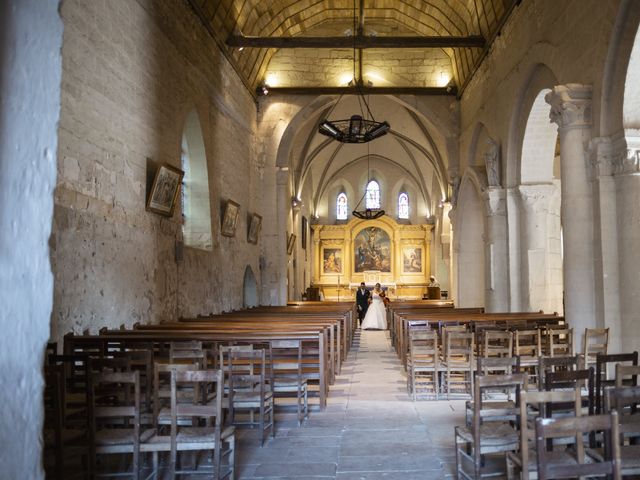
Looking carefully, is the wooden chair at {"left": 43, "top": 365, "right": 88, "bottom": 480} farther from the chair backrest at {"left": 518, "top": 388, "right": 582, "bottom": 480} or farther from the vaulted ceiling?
the vaulted ceiling

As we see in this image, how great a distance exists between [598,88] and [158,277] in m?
7.63

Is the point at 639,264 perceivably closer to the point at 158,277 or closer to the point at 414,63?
the point at 158,277

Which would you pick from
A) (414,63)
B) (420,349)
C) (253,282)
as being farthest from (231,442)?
(414,63)

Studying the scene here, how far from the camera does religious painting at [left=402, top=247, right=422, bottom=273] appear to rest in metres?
33.8

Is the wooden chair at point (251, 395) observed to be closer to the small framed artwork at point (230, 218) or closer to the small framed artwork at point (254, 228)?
the small framed artwork at point (230, 218)

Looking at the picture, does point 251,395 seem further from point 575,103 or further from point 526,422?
point 575,103

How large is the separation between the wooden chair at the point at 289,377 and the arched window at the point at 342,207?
2818 cm

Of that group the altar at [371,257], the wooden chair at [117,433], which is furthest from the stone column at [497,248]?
the altar at [371,257]

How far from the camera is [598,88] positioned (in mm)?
8992

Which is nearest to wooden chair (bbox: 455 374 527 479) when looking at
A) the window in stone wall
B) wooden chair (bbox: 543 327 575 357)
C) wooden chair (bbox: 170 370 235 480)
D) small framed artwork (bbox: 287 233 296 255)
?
wooden chair (bbox: 170 370 235 480)

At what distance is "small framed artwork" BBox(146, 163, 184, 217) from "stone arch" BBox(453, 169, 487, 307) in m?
10.8

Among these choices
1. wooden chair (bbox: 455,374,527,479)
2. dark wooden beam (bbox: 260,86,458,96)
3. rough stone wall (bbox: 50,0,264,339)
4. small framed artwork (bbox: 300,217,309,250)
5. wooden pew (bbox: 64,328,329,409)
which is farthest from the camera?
small framed artwork (bbox: 300,217,309,250)

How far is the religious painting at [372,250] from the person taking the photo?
3422 centimetres

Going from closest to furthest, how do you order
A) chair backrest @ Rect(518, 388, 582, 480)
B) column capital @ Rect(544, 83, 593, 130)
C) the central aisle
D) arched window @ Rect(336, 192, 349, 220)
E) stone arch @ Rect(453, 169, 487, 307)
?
chair backrest @ Rect(518, 388, 582, 480) < the central aisle < column capital @ Rect(544, 83, 593, 130) < stone arch @ Rect(453, 169, 487, 307) < arched window @ Rect(336, 192, 349, 220)
